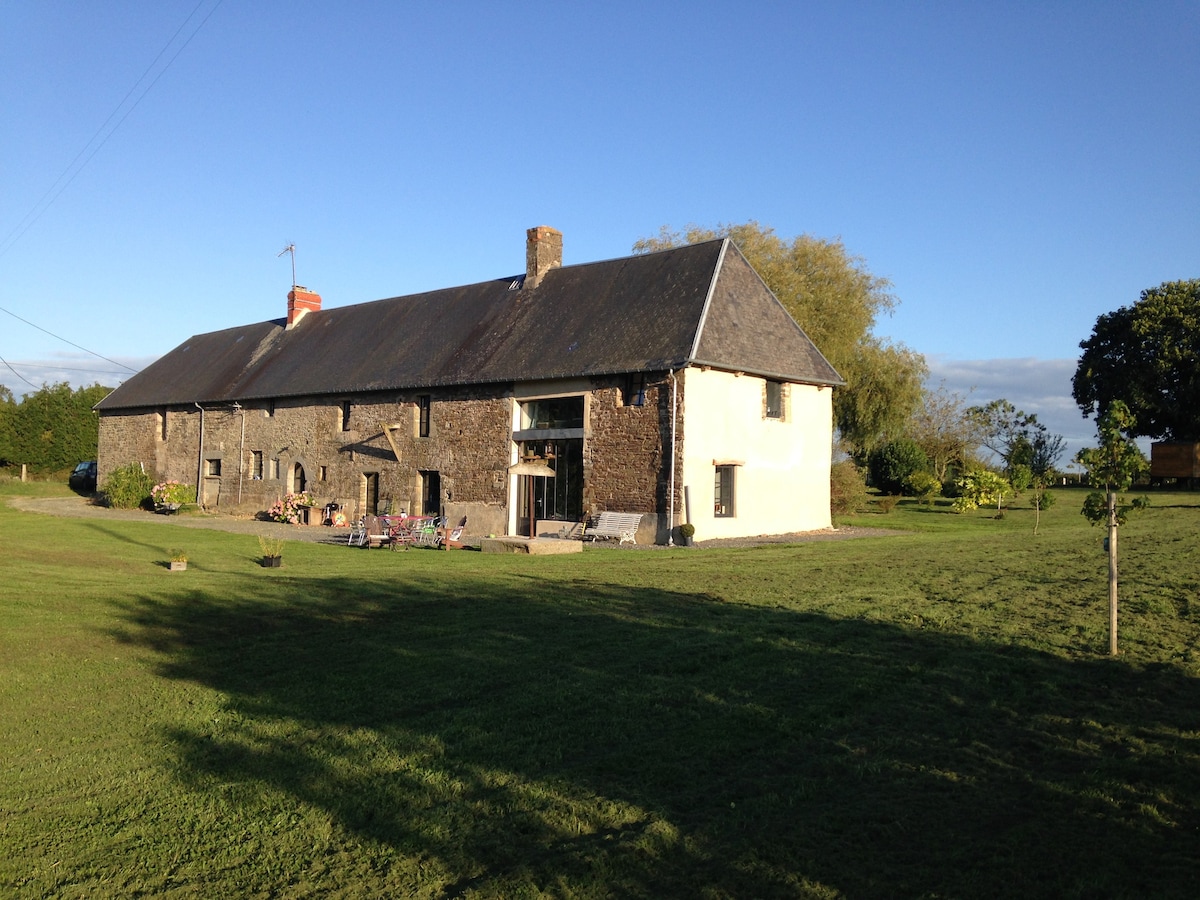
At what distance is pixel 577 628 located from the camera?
9.89 meters

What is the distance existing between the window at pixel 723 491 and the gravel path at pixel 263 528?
79cm

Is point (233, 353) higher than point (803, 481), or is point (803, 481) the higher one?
point (233, 353)

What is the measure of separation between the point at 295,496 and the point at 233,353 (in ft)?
36.8

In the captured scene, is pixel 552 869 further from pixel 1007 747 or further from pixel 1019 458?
pixel 1019 458

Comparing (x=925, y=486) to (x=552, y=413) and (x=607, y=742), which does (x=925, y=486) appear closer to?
(x=552, y=413)

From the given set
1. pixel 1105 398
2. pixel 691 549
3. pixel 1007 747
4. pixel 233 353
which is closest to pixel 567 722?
pixel 1007 747

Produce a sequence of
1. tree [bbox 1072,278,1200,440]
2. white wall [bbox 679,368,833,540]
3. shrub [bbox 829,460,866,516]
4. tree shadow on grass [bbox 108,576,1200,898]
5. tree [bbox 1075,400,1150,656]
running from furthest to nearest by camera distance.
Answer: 1. tree [bbox 1072,278,1200,440]
2. shrub [bbox 829,460,866,516]
3. white wall [bbox 679,368,833,540]
4. tree [bbox 1075,400,1150,656]
5. tree shadow on grass [bbox 108,576,1200,898]

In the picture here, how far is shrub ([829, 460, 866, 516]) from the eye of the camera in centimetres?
3027

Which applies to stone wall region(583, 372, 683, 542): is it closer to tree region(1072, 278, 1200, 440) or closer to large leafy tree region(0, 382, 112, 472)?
tree region(1072, 278, 1200, 440)

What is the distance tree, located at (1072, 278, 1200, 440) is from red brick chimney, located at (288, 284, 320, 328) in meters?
34.8

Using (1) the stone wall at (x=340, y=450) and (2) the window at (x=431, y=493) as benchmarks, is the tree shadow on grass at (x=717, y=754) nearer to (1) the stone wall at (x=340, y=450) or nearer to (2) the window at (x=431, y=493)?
(1) the stone wall at (x=340, y=450)

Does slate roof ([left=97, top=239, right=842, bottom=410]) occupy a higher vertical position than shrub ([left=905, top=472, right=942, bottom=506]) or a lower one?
higher

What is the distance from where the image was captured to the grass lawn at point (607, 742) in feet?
14.5

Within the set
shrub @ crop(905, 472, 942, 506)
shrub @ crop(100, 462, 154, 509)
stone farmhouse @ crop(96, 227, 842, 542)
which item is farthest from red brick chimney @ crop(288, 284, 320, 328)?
shrub @ crop(905, 472, 942, 506)
